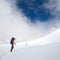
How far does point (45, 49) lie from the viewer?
18531 millimetres

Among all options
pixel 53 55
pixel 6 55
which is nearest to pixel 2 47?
pixel 6 55

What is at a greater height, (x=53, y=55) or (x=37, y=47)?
(x=37, y=47)

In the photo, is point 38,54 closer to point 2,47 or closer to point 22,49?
point 22,49

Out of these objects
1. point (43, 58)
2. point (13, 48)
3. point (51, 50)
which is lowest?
point (43, 58)

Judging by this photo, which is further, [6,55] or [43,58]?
[6,55]

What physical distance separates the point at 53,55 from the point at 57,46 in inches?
75.0

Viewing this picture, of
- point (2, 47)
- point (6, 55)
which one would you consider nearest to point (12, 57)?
point (6, 55)

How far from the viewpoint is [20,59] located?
1730 cm

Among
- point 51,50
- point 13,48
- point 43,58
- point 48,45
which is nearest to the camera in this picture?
point 43,58

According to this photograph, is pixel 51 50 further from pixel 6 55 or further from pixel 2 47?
pixel 2 47

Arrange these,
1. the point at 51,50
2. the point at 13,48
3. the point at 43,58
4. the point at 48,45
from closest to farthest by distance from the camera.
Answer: the point at 43,58, the point at 51,50, the point at 48,45, the point at 13,48

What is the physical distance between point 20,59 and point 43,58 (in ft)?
8.76

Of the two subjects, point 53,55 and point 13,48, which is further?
point 13,48

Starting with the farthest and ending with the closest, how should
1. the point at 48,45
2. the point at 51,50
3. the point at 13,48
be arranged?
the point at 13,48 → the point at 48,45 → the point at 51,50
